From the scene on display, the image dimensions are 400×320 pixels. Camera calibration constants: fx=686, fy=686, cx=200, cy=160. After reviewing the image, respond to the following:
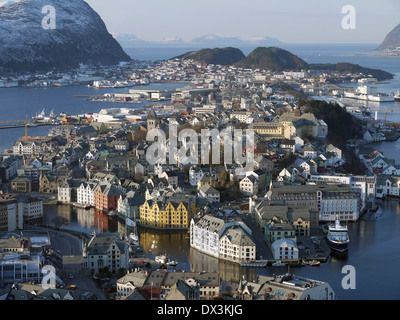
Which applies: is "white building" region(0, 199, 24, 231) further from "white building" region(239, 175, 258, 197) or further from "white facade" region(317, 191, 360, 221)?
"white facade" region(317, 191, 360, 221)

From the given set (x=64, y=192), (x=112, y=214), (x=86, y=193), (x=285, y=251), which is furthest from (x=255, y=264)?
(x=64, y=192)

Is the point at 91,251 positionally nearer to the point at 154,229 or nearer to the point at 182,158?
the point at 154,229

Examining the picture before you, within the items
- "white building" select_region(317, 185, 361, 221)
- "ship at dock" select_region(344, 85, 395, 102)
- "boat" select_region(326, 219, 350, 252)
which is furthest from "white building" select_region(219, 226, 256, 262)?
"ship at dock" select_region(344, 85, 395, 102)

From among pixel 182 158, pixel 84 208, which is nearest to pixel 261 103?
pixel 182 158

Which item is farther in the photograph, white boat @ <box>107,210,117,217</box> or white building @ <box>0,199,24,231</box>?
white boat @ <box>107,210,117,217</box>

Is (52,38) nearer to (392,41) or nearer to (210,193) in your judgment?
(392,41)

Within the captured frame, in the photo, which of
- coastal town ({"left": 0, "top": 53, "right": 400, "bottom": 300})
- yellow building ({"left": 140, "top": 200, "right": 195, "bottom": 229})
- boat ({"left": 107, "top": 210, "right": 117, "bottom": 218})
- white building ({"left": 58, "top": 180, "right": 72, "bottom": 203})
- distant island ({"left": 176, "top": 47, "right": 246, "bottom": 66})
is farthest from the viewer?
distant island ({"left": 176, "top": 47, "right": 246, "bottom": 66})
